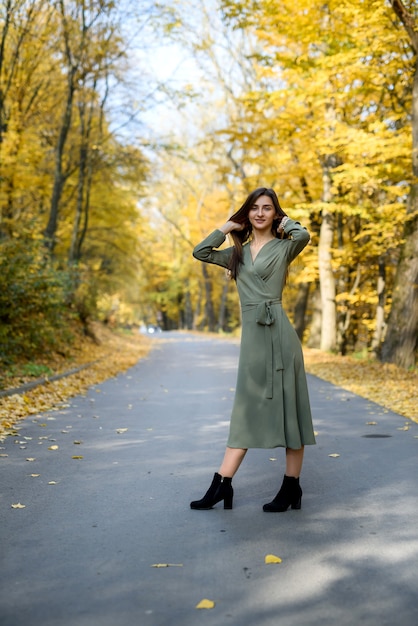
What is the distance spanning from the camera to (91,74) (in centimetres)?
2270

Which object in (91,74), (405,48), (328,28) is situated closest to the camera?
(405,48)

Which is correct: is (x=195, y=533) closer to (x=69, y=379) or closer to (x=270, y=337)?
(x=270, y=337)

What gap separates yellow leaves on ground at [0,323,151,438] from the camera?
362 inches

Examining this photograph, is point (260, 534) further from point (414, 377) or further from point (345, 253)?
point (345, 253)

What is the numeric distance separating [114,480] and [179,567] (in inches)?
82.0

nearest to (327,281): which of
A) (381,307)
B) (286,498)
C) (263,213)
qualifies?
(381,307)

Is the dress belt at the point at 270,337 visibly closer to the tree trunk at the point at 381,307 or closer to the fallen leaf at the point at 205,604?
the fallen leaf at the point at 205,604

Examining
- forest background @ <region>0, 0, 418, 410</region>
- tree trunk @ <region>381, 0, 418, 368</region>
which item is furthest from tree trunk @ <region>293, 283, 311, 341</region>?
tree trunk @ <region>381, 0, 418, 368</region>

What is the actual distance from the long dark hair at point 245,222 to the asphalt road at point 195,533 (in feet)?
5.40

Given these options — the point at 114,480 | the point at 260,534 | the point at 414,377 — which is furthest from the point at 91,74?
the point at 260,534

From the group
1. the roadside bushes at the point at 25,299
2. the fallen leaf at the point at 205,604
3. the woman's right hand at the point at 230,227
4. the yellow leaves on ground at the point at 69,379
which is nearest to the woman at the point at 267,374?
the woman's right hand at the point at 230,227

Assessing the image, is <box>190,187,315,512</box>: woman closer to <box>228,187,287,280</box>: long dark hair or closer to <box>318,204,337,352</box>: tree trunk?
<box>228,187,287,280</box>: long dark hair

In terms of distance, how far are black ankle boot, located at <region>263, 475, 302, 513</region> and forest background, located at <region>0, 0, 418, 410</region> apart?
8.79 m

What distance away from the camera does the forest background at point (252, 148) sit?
47.6 feet
